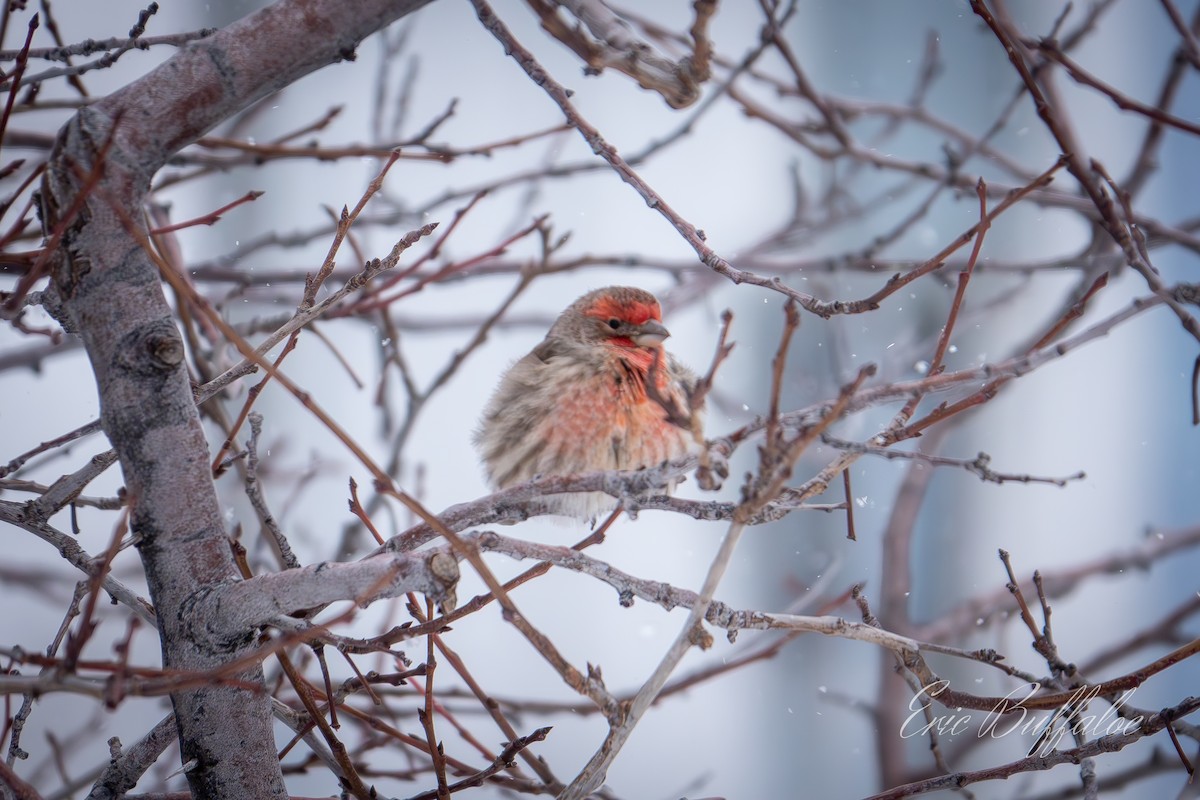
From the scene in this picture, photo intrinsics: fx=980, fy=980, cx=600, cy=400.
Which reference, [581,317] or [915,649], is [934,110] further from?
[915,649]

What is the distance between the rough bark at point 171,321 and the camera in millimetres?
1743

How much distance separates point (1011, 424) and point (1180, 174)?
163cm

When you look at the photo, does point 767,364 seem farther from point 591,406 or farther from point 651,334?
point 591,406

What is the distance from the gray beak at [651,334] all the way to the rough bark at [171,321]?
1642 millimetres

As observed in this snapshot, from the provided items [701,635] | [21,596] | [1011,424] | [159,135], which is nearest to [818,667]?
[1011,424]

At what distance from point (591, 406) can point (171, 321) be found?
1467 mm

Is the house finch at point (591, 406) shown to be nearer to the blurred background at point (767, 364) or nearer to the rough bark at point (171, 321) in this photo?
the blurred background at point (767, 364)

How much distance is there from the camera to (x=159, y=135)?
1.77 meters

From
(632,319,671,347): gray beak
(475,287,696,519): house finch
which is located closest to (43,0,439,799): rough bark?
(475,287,696,519): house finch

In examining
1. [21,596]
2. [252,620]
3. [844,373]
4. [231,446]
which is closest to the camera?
[252,620]

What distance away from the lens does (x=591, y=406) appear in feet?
9.96

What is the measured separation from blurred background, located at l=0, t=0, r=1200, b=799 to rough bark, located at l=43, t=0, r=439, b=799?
253 centimetres

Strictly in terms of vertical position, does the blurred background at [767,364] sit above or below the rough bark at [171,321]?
above

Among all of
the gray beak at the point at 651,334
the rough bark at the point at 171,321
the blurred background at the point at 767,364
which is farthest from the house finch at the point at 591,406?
the rough bark at the point at 171,321
